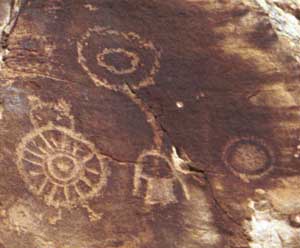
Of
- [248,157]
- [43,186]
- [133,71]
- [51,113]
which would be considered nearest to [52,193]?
[43,186]

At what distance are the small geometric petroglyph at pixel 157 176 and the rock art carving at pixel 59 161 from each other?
0.13 metres

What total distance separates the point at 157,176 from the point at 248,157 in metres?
0.34

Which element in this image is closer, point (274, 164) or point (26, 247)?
point (274, 164)

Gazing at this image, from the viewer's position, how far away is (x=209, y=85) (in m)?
2.08

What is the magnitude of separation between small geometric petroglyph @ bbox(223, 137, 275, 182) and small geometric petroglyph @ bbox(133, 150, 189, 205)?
21cm

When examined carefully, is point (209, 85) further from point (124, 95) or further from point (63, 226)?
point (63, 226)

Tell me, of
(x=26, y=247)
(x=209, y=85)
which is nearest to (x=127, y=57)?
(x=209, y=85)

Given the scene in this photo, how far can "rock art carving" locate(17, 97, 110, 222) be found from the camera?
7.15 ft

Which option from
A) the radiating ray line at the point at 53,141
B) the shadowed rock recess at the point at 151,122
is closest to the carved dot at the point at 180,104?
the shadowed rock recess at the point at 151,122

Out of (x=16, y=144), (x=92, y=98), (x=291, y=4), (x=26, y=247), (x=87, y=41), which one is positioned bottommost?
(x=26, y=247)

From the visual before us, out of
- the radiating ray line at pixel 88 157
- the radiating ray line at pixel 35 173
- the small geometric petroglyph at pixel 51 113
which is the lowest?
the radiating ray line at pixel 35 173

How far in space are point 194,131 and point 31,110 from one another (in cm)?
62

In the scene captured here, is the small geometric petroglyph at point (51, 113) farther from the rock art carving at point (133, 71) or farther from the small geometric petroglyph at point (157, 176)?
the small geometric petroglyph at point (157, 176)

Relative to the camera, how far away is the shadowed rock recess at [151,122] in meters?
2.06
